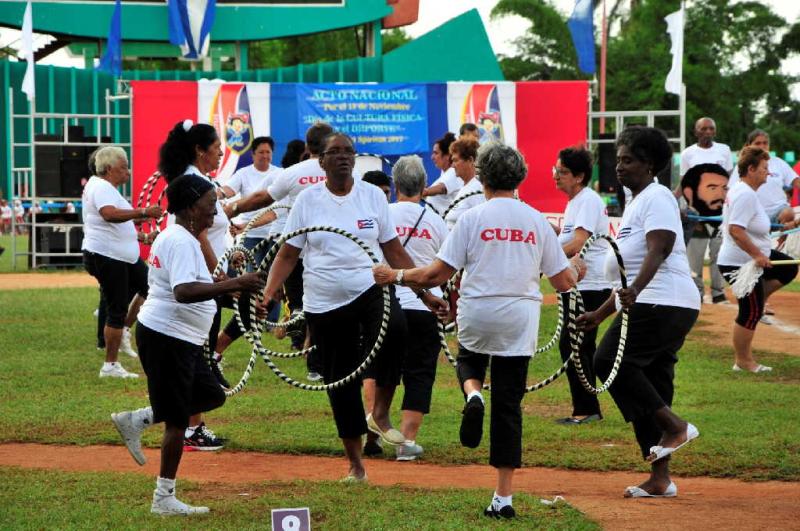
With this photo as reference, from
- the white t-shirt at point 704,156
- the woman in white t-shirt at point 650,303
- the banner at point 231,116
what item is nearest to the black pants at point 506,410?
Answer: the woman in white t-shirt at point 650,303

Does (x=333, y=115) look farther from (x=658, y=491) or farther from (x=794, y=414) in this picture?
(x=658, y=491)

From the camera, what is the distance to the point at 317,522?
7.15m

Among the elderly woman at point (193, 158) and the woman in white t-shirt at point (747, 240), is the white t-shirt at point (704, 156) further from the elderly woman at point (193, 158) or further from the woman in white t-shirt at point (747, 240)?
the elderly woman at point (193, 158)

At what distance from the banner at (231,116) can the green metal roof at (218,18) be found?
1308cm

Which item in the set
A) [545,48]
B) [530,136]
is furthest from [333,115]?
[545,48]

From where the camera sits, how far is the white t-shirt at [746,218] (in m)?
13.2

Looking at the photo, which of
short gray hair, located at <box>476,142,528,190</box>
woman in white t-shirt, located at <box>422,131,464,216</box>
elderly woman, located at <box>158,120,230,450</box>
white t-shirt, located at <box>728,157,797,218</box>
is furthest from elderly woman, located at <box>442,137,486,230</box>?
white t-shirt, located at <box>728,157,797,218</box>

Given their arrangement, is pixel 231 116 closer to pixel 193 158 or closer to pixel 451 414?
pixel 451 414

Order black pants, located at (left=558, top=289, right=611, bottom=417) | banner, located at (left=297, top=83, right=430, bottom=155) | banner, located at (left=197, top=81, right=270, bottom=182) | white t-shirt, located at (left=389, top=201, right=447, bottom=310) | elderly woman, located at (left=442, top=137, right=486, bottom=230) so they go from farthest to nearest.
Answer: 1. banner, located at (left=297, top=83, right=430, bottom=155)
2. banner, located at (left=197, top=81, right=270, bottom=182)
3. elderly woman, located at (left=442, top=137, right=486, bottom=230)
4. black pants, located at (left=558, top=289, right=611, bottom=417)
5. white t-shirt, located at (left=389, top=201, right=447, bottom=310)

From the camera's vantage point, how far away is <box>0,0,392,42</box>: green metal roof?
117 ft

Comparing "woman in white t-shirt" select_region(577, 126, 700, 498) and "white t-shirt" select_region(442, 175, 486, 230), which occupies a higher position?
"white t-shirt" select_region(442, 175, 486, 230)

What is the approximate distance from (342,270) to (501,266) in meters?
1.40

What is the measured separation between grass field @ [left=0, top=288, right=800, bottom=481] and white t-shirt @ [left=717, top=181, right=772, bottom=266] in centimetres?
132

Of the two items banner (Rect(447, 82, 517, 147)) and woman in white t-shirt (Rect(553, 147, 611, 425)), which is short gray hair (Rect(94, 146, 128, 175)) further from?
banner (Rect(447, 82, 517, 147))
